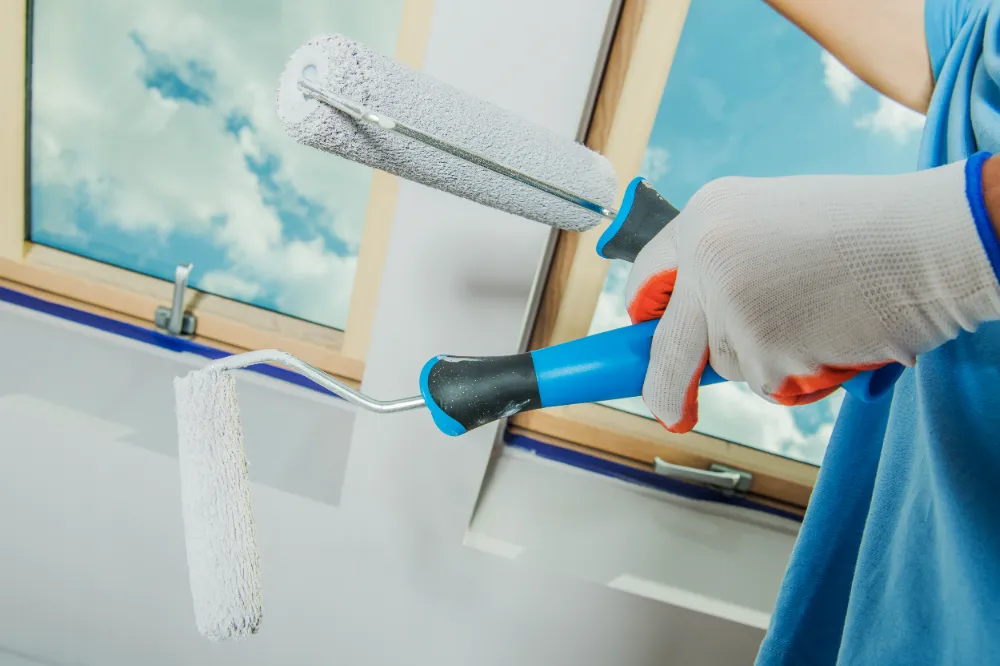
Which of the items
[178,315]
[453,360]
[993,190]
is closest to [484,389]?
[453,360]

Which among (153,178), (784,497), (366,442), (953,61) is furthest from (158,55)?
(784,497)

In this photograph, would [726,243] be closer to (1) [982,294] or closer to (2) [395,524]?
(1) [982,294]

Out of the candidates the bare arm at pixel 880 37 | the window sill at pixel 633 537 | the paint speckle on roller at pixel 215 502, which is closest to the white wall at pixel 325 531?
the window sill at pixel 633 537

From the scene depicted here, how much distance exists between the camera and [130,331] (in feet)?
2.84

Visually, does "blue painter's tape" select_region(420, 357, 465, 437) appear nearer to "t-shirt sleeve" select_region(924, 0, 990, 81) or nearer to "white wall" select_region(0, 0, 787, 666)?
"white wall" select_region(0, 0, 787, 666)

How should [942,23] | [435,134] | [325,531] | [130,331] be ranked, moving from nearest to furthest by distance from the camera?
[435,134]
[942,23]
[325,531]
[130,331]

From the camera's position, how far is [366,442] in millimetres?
729

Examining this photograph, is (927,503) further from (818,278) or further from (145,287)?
(145,287)

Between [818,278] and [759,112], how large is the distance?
20.3 inches

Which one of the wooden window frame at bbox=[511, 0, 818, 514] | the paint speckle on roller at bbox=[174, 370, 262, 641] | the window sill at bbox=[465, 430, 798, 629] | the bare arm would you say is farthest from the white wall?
the bare arm

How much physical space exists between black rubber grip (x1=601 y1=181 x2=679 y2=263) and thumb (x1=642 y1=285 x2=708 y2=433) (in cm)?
9

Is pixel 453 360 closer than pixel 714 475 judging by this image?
Yes

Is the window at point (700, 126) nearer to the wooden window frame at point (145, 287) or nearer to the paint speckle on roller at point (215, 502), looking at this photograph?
the wooden window frame at point (145, 287)

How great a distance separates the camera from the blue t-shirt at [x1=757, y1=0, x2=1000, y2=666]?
403mm
